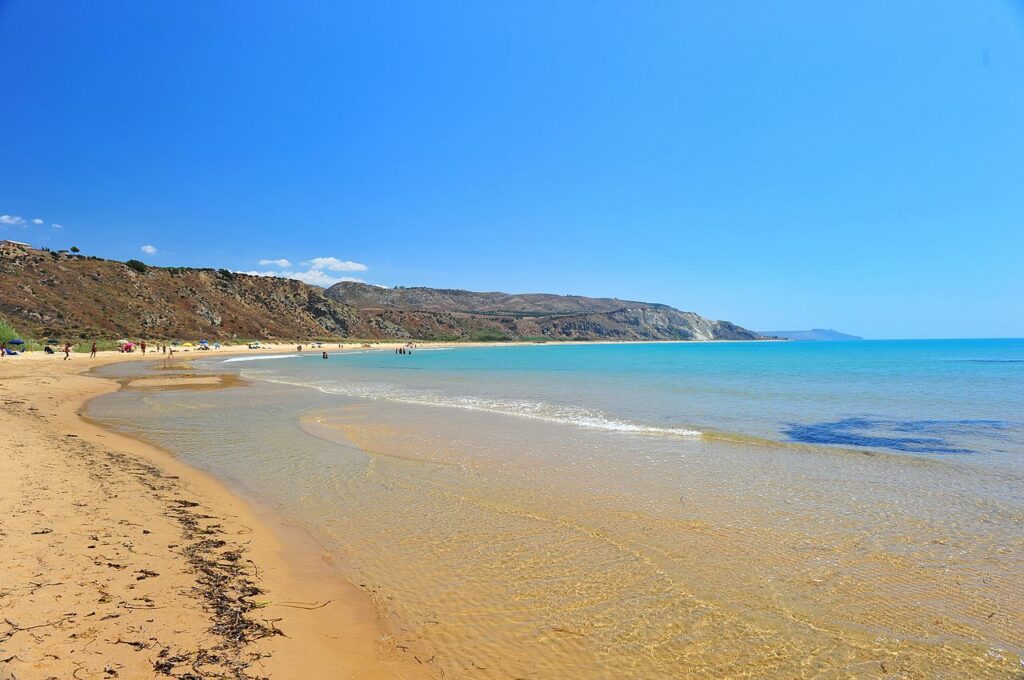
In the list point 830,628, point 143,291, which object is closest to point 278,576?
point 830,628

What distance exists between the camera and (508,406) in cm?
2200

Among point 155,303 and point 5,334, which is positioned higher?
point 155,303

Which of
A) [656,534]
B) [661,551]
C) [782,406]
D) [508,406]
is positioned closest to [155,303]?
[508,406]

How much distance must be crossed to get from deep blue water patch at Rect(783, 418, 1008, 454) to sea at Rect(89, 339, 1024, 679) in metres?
0.13

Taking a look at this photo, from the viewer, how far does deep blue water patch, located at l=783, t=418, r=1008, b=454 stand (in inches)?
560

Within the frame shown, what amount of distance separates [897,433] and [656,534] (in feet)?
44.2

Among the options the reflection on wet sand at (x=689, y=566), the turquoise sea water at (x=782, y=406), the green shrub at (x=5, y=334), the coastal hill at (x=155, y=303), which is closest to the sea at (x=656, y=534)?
the reflection on wet sand at (x=689, y=566)

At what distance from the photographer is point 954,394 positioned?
91.5 feet

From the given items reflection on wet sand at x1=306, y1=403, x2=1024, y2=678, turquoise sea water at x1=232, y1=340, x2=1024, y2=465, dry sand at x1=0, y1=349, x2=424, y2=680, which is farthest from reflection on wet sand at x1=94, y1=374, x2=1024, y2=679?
turquoise sea water at x1=232, y1=340, x2=1024, y2=465

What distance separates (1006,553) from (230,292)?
121414 millimetres

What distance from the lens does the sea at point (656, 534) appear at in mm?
4652

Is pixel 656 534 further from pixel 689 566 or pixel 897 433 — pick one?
pixel 897 433

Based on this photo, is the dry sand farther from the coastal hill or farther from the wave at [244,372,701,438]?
the coastal hill

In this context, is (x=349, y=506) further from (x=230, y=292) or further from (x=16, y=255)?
(x=230, y=292)
